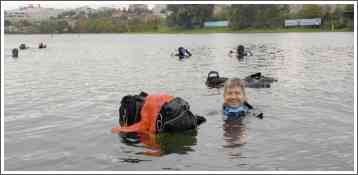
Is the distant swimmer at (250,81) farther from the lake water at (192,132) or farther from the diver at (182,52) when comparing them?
the diver at (182,52)

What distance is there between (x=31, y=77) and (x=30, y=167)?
18641 mm

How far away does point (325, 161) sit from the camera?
33.3 ft

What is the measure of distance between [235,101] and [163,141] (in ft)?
9.49

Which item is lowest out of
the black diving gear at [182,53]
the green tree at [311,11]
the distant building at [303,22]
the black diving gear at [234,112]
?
the black diving gear at [234,112]

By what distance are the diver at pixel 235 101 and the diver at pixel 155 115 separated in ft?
5.08

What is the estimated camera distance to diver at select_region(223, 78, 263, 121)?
13.5m

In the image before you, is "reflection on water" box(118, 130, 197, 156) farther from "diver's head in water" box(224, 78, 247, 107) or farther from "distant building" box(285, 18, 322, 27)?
"distant building" box(285, 18, 322, 27)

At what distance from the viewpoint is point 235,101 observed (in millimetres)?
13828

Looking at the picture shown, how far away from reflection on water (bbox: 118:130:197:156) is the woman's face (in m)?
1.65

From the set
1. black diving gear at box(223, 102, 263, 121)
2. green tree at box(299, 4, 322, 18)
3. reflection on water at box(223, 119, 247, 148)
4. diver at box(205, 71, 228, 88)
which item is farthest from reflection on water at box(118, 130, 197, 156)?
green tree at box(299, 4, 322, 18)

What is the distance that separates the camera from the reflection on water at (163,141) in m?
11.0

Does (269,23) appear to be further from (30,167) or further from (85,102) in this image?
(30,167)

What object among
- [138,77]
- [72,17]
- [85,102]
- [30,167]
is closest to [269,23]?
[72,17]

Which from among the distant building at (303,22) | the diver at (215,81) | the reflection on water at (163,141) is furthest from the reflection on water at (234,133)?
the distant building at (303,22)
